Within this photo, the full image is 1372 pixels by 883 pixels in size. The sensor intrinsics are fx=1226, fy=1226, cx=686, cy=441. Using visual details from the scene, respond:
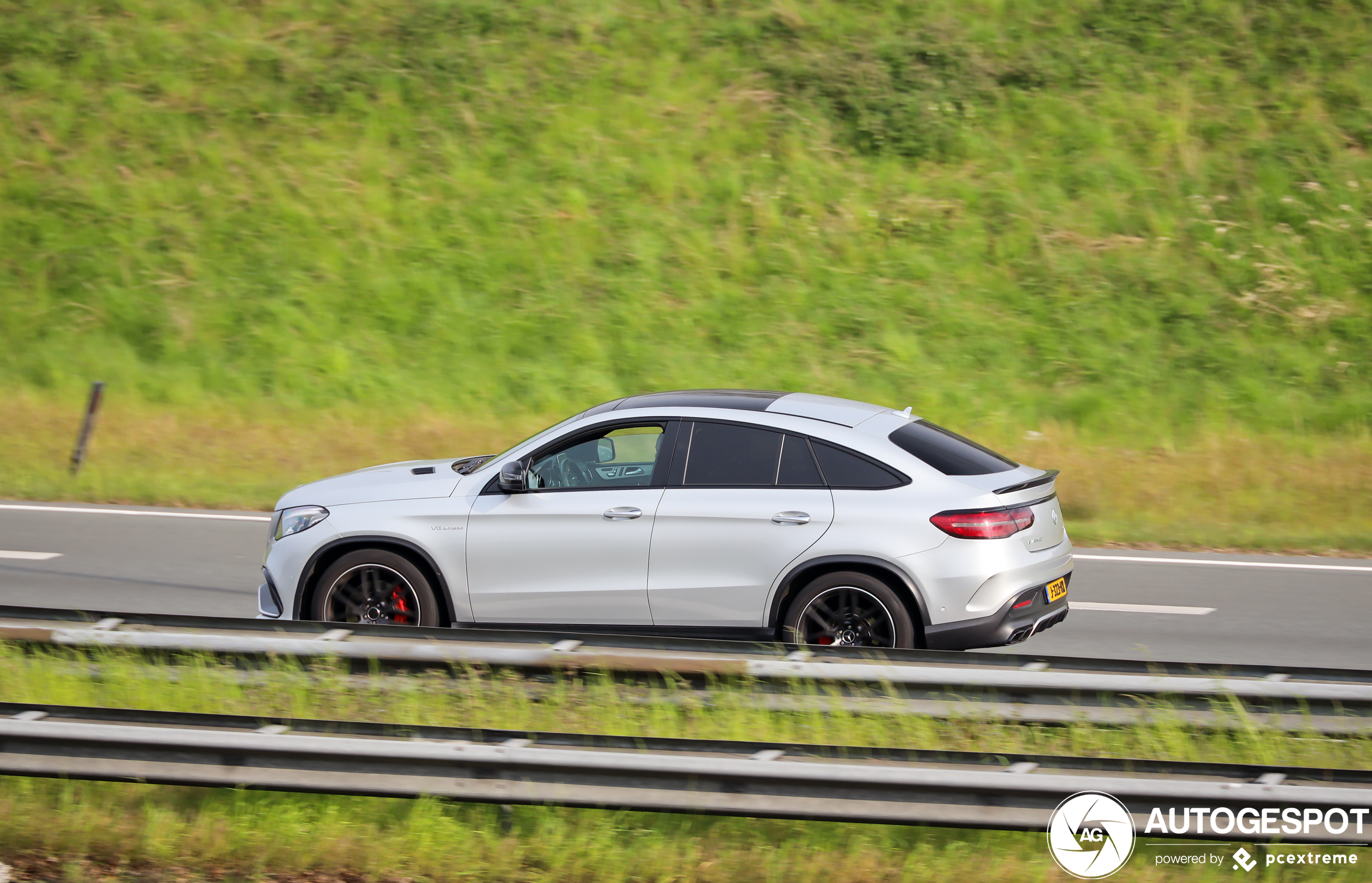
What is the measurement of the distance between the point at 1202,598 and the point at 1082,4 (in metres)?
15.6

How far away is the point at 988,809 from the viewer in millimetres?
3869

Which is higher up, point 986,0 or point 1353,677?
point 986,0

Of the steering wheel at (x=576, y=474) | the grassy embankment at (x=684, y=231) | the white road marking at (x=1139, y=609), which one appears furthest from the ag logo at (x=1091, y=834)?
the grassy embankment at (x=684, y=231)

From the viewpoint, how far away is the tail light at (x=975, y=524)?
6117 mm

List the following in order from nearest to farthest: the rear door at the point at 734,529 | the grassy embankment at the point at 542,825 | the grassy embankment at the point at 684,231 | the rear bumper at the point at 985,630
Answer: the grassy embankment at the point at 542,825, the rear bumper at the point at 985,630, the rear door at the point at 734,529, the grassy embankment at the point at 684,231

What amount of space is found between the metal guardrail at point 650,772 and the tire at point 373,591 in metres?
2.24

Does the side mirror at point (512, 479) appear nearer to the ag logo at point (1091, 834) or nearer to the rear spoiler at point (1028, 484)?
the rear spoiler at point (1028, 484)

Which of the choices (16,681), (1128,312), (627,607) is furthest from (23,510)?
(1128,312)

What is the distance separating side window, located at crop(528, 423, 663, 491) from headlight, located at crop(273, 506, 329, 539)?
1.19 m

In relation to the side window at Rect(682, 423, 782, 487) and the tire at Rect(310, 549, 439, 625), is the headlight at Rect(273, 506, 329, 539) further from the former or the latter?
the side window at Rect(682, 423, 782, 487)

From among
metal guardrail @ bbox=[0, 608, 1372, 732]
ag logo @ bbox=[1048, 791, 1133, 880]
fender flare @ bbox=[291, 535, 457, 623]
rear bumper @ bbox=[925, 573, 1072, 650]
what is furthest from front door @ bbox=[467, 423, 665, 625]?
ag logo @ bbox=[1048, 791, 1133, 880]

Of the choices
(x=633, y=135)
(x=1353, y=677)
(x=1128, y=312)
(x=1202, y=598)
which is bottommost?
(x=1202, y=598)

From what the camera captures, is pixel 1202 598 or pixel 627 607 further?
pixel 1202 598

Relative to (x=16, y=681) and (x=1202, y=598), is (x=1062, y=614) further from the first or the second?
(x=16, y=681)
